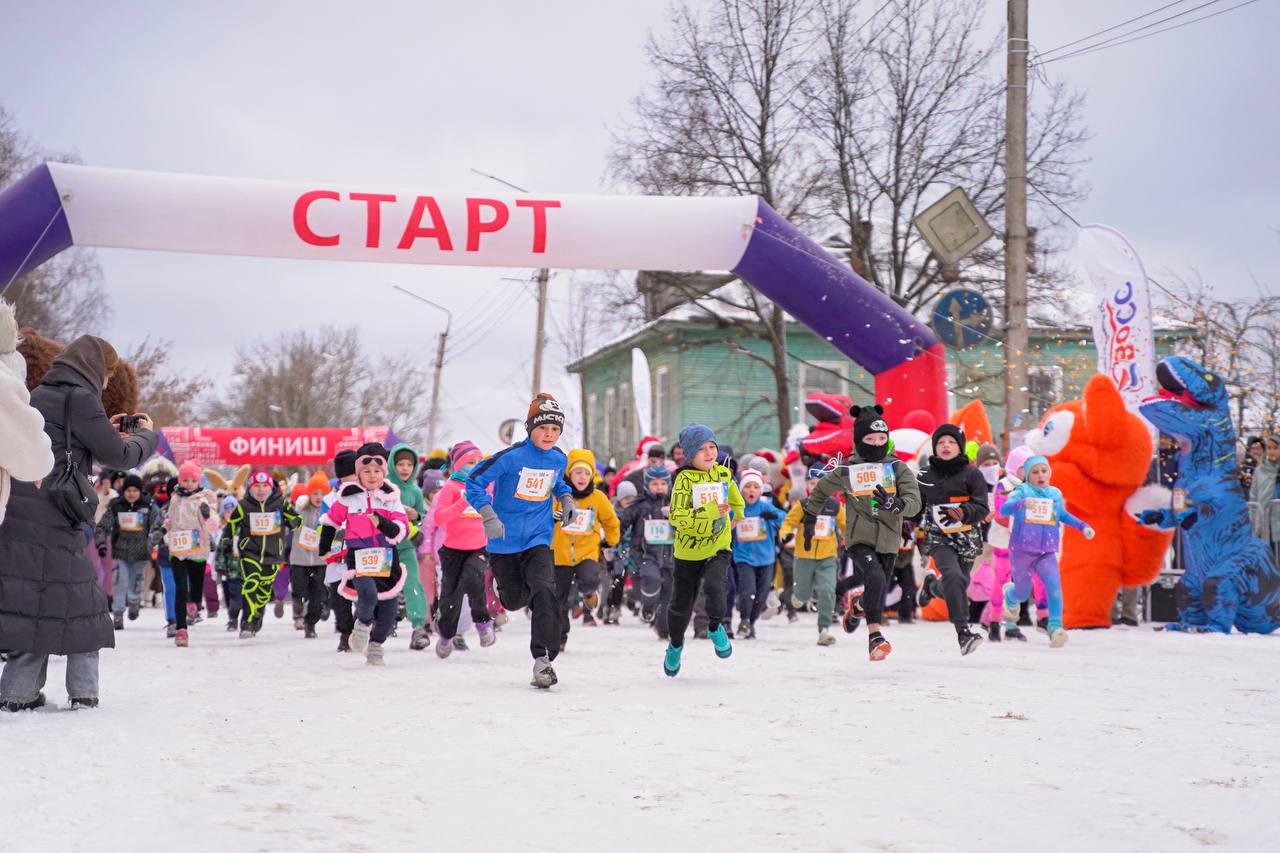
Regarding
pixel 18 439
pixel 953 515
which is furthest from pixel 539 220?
pixel 18 439

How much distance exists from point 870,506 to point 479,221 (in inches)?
255

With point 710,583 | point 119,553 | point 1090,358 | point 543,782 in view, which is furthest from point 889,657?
point 1090,358

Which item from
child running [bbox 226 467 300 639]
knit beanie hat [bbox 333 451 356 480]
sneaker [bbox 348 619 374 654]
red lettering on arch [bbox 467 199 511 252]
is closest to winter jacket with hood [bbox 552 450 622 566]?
knit beanie hat [bbox 333 451 356 480]

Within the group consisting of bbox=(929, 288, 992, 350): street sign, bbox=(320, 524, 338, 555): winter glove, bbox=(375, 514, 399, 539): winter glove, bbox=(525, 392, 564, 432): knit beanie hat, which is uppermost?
bbox=(929, 288, 992, 350): street sign

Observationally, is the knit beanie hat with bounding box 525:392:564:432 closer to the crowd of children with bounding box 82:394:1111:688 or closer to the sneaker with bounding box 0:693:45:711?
the crowd of children with bounding box 82:394:1111:688

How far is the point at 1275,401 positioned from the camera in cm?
1956

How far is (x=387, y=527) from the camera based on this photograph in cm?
1154

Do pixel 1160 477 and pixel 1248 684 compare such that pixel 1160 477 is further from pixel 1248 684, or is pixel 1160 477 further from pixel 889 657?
pixel 1248 684

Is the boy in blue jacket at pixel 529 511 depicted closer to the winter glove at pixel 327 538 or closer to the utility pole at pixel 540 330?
the winter glove at pixel 327 538

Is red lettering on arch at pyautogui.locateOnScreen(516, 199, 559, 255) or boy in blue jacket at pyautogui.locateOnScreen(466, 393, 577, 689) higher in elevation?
red lettering on arch at pyautogui.locateOnScreen(516, 199, 559, 255)

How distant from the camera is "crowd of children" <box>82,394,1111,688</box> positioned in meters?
9.95

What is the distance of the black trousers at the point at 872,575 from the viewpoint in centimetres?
1062

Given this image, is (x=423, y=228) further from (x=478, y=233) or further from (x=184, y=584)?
(x=184, y=584)

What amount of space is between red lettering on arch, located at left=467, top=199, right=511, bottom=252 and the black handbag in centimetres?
834
